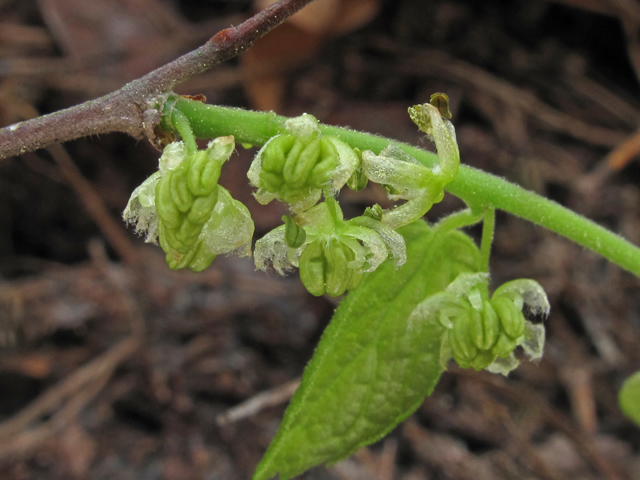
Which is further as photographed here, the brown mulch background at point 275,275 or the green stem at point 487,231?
the brown mulch background at point 275,275

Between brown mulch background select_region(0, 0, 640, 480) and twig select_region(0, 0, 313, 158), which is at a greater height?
twig select_region(0, 0, 313, 158)

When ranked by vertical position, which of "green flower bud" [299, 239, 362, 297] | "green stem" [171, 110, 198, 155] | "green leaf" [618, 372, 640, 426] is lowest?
"green leaf" [618, 372, 640, 426]

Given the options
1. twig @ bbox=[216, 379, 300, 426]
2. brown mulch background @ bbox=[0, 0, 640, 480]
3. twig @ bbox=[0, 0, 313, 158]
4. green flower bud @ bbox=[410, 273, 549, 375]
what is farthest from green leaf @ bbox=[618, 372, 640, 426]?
twig @ bbox=[0, 0, 313, 158]

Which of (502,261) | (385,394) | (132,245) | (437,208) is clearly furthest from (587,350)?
(132,245)

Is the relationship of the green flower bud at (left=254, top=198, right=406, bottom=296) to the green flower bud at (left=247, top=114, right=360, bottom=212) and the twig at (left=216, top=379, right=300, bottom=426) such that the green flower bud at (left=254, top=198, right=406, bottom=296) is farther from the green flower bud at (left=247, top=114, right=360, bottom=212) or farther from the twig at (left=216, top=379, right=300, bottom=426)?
the twig at (left=216, top=379, right=300, bottom=426)

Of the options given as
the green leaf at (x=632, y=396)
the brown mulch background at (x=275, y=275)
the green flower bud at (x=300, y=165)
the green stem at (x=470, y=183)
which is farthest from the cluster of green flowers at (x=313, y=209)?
the brown mulch background at (x=275, y=275)

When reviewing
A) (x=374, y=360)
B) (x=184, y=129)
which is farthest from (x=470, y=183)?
(x=184, y=129)

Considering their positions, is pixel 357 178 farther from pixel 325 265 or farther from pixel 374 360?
pixel 374 360

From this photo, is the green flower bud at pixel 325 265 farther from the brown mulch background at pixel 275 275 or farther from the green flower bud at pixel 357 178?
the brown mulch background at pixel 275 275

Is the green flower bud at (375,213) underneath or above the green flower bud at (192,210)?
underneath
